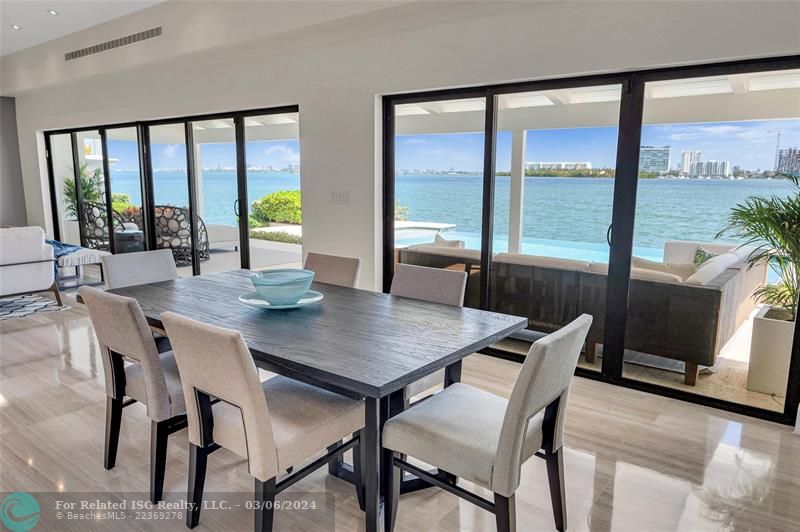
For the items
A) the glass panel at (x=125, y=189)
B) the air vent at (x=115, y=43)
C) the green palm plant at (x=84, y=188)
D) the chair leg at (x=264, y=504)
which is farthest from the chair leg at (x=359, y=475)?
the green palm plant at (x=84, y=188)

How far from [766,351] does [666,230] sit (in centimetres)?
95

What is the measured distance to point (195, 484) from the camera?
7.17ft

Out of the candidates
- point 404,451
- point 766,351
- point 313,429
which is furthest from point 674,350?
point 313,429

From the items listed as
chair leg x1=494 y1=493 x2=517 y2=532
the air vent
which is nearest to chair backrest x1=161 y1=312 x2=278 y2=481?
chair leg x1=494 y1=493 x2=517 y2=532

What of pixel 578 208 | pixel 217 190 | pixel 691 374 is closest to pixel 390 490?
pixel 691 374

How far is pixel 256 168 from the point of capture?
5816 millimetres

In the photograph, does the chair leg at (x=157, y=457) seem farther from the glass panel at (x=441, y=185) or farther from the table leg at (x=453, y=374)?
the glass panel at (x=441, y=185)

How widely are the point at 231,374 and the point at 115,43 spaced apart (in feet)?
19.4

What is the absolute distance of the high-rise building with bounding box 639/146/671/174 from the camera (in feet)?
11.3

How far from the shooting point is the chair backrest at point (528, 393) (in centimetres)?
169

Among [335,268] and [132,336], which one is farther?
[335,268]

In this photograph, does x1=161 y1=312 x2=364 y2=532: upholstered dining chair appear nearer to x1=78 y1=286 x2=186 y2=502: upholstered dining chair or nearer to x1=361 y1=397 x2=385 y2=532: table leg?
x1=361 y1=397 x2=385 y2=532: table leg

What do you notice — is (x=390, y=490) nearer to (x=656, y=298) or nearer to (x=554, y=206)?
(x=656, y=298)

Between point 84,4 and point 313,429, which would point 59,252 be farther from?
point 313,429
